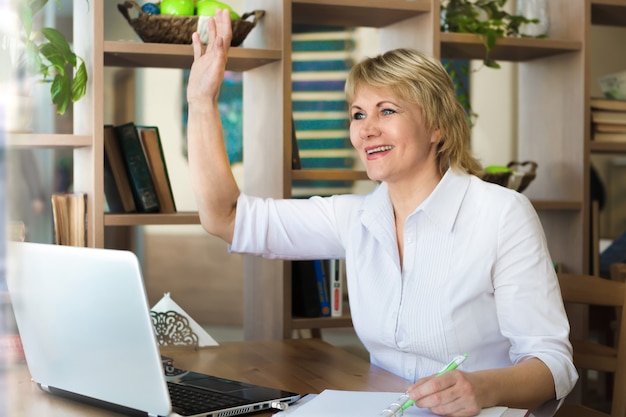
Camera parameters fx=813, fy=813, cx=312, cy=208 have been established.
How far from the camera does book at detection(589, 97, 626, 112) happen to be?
9.10 ft

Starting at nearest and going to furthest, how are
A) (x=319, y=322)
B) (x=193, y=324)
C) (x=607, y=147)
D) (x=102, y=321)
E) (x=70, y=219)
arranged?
(x=102, y=321), (x=193, y=324), (x=70, y=219), (x=319, y=322), (x=607, y=147)

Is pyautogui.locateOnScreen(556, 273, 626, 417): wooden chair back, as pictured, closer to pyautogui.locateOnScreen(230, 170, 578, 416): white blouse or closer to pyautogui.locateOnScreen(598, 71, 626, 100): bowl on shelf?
pyautogui.locateOnScreen(230, 170, 578, 416): white blouse

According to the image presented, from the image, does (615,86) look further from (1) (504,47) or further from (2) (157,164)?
(2) (157,164)

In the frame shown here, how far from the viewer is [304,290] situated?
2.37m

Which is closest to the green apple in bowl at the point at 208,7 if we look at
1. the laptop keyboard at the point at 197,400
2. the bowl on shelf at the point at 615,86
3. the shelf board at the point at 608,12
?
the laptop keyboard at the point at 197,400

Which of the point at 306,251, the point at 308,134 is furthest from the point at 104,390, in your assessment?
the point at 308,134

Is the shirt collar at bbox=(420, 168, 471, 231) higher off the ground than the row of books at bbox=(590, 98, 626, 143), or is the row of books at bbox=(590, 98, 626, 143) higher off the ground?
the row of books at bbox=(590, 98, 626, 143)

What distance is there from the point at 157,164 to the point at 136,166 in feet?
0.20

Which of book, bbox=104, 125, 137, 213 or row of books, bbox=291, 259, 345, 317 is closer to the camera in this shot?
book, bbox=104, 125, 137, 213

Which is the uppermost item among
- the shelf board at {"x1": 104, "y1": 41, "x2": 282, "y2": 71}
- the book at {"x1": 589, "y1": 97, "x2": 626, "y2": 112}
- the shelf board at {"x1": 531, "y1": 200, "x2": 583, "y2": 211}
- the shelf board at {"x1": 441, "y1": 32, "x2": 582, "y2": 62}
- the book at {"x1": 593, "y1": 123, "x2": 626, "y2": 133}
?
the shelf board at {"x1": 441, "y1": 32, "x2": 582, "y2": 62}

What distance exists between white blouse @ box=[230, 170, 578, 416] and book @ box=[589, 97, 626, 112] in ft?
3.92

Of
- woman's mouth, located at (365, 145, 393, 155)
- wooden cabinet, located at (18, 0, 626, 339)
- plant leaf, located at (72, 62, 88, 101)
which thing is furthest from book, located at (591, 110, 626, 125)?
plant leaf, located at (72, 62, 88, 101)

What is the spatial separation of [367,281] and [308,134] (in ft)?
13.0

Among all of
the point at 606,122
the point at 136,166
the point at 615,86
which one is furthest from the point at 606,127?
the point at 136,166
